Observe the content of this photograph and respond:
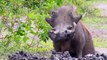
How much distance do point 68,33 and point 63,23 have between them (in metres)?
0.15

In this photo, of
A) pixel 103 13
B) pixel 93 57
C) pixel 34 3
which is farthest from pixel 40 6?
pixel 103 13

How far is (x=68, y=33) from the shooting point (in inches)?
233

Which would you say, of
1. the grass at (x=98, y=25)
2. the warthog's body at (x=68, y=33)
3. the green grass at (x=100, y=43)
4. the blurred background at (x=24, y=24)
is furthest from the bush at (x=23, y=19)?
the grass at (x=98, y=25)

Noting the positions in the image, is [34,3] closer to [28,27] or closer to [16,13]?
[16,13]

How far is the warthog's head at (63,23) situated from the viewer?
19.2 ft

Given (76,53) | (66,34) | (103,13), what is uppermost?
(66,34)

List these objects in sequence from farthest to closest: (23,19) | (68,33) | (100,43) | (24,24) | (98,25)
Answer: (98,25) → (100,43) → (23,19) → (24,24) → (68,33)

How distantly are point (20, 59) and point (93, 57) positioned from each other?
90 cm

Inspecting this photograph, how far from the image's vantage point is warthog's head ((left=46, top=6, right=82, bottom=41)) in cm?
584

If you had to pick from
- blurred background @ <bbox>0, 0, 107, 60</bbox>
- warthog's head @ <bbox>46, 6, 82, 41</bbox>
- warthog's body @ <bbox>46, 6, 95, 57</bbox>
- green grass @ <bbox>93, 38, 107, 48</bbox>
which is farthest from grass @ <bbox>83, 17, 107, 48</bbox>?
warthog's head @ <bbox>46, 6, 82, 41</bbox>

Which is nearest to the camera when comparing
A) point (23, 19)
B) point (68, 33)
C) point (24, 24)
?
point (68, 33)

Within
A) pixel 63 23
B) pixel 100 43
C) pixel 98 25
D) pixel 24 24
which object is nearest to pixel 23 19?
pixel 24 24

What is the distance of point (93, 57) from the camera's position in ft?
17.6

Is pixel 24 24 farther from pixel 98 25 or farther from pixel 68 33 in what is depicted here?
pixel 98 25
